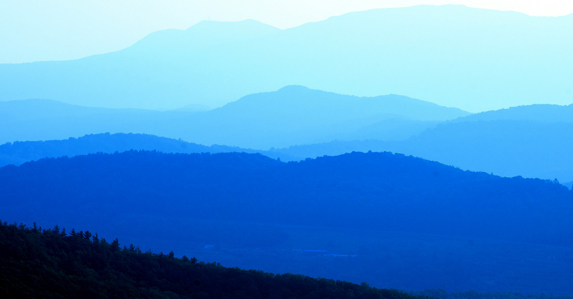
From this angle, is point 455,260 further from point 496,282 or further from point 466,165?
point 466,165

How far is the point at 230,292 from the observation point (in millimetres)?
28969

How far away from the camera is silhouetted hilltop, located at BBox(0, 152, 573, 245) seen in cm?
7531

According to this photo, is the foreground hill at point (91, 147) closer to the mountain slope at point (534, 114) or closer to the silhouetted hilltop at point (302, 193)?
the silhouetted hilltop at point (302, 193)

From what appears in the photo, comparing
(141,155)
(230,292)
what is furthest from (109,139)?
(230,292)

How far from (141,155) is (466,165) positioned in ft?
235

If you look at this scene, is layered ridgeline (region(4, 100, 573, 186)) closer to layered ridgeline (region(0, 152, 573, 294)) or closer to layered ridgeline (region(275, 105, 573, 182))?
layered ridgeline (region(275, 105, 573, 182))

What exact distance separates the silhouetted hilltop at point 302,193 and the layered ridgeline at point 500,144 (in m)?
53.3

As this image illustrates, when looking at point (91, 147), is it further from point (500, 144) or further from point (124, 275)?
point (124, 275)

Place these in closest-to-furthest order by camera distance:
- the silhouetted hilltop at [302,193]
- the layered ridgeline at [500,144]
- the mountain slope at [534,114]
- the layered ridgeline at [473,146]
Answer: the silhouetted hilltop at [302,193] < the layered ridgeline at [473,146] < the layered ridgeline at [500,144] < the mountain slope at [534,114]

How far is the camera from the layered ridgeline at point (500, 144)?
142500 millimetres

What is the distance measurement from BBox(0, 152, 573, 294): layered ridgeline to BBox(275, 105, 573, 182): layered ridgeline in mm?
55427

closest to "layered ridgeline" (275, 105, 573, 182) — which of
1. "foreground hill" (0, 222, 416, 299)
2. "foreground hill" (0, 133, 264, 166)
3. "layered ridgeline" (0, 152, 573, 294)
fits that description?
"foreground hill" (0, 133, 264, 166)

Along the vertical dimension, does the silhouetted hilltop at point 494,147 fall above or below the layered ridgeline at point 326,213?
above

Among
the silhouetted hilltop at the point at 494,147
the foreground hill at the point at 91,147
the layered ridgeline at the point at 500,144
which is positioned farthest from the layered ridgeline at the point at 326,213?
the layered ridgeline at the point at 500,144
